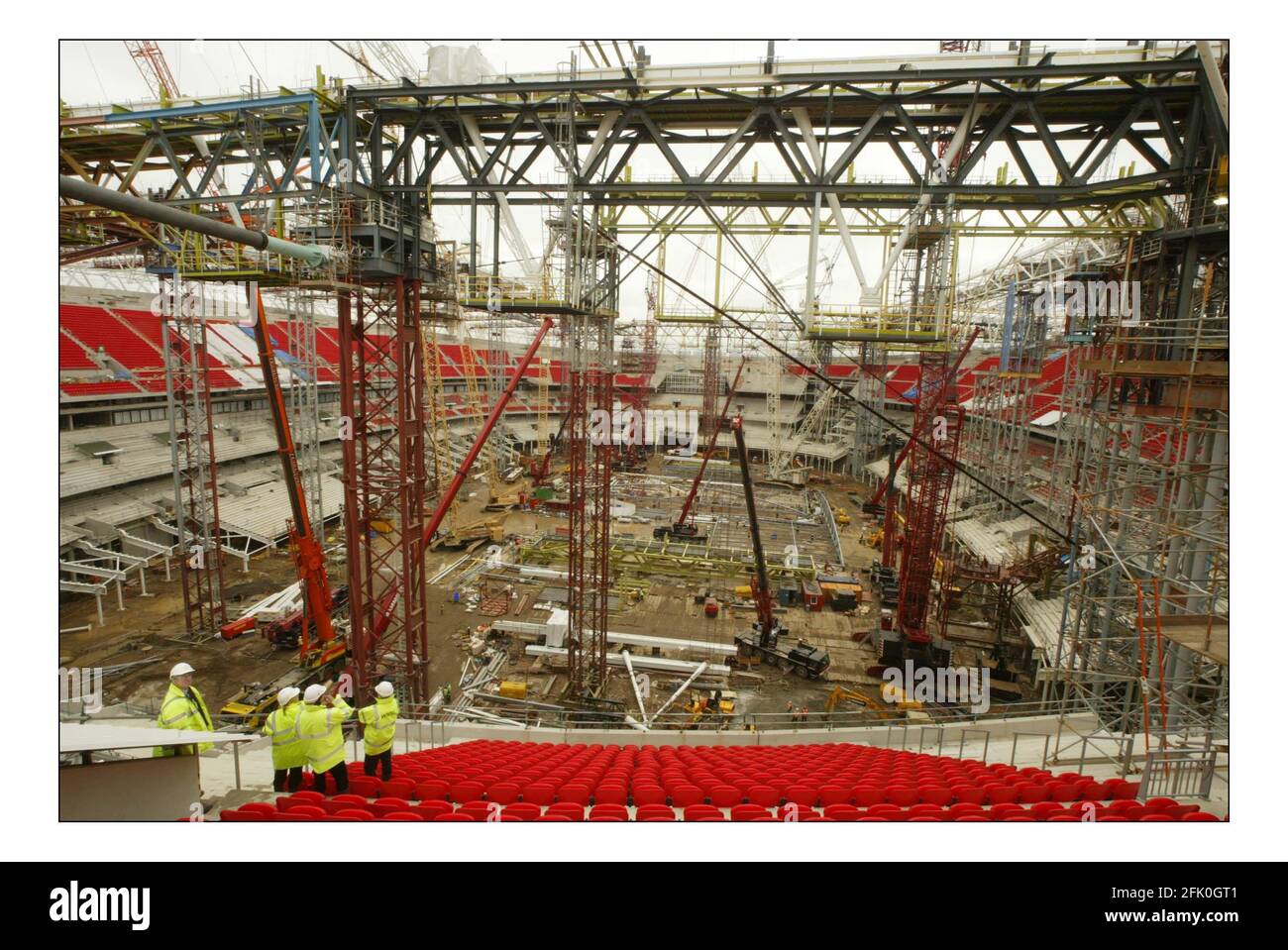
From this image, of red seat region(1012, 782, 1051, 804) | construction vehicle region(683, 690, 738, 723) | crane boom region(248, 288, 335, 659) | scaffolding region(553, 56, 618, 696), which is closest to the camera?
red seat region(1012, 782, 1051, 804)

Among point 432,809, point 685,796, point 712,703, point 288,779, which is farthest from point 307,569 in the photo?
point 685,796

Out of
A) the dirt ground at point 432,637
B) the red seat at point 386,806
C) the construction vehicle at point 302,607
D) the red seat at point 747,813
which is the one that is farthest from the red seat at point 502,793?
the construction vehicle at point 302,607

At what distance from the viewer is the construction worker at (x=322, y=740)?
5.45 meters

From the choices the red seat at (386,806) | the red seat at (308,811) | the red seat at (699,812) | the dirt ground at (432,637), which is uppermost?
the red seat at (308,811)

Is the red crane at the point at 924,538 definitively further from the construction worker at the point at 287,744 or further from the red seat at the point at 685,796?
the construction worker at the point at 287,744

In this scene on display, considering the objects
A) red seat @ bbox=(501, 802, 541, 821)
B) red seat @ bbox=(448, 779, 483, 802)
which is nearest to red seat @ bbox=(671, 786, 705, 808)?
red seat @ bbox=(501, 802, 541, 821)

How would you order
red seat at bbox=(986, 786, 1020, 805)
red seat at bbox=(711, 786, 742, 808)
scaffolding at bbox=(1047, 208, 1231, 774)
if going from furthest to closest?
1. scaffolding at bbox=(1047, 208, 1231, 774)
2. red seat at bbox=(986, 786, 1020, 805)
3. red seat at bbox=(711, 786, 742, 808)

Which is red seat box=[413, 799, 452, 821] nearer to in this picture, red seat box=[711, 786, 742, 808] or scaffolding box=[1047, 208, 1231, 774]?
red seat box=[711, 786, 742, 808]

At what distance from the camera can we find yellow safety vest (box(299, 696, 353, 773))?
544 centimetres

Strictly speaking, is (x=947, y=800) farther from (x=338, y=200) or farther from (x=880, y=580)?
(x=880, y=580)

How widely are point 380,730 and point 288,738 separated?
808mm

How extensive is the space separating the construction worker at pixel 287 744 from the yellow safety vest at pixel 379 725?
1.83 feet

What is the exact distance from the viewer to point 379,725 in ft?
19.7

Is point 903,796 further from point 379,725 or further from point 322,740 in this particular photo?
point 322,740
